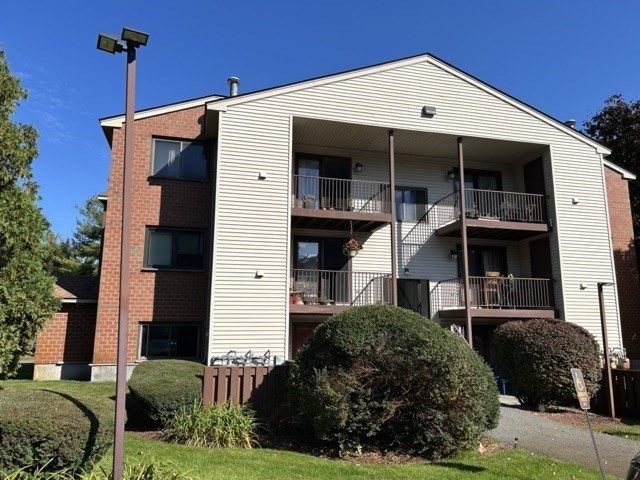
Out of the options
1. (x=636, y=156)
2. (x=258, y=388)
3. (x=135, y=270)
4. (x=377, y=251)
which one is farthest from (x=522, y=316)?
(x=636, y=156)

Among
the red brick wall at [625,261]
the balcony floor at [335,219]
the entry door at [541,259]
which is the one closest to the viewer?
the balcony floor at [335,219]

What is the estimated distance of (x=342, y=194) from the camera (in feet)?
54.6

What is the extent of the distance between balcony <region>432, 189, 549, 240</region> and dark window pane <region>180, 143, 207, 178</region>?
851 centimetres

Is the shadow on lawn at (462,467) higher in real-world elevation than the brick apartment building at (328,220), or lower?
lower

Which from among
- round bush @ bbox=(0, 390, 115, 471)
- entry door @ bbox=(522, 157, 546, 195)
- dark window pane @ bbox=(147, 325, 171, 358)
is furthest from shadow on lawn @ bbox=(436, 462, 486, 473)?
entry door @ bbox=(522, 157, 546, 195)

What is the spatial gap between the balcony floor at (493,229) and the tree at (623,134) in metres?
10.5

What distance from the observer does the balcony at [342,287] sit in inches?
601

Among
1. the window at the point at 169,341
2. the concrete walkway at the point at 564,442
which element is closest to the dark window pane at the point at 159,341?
the window at the point at 169,341

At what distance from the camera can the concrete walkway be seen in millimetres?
7353

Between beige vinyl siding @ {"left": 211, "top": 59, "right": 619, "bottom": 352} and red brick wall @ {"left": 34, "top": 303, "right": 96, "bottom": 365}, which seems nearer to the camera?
beige vinyl siding @ {"left": 211, "top": 59, "right": 619, "bottom": 352}

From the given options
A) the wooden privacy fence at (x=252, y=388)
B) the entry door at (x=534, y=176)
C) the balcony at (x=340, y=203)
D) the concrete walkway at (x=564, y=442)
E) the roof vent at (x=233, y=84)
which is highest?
the roof vent at (x=233, y=84)

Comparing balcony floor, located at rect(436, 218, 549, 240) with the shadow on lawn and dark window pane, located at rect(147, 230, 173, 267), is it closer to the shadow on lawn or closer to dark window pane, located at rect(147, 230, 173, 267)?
dark window pane, located at rect(147, 230, 173, 267)

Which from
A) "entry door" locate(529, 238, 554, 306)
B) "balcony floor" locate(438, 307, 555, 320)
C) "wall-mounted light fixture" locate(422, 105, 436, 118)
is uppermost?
"wall-mounted light fixture" locate(422, 105, 436, 118)

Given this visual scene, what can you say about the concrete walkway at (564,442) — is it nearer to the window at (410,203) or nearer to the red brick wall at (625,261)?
the window at (410,203)
